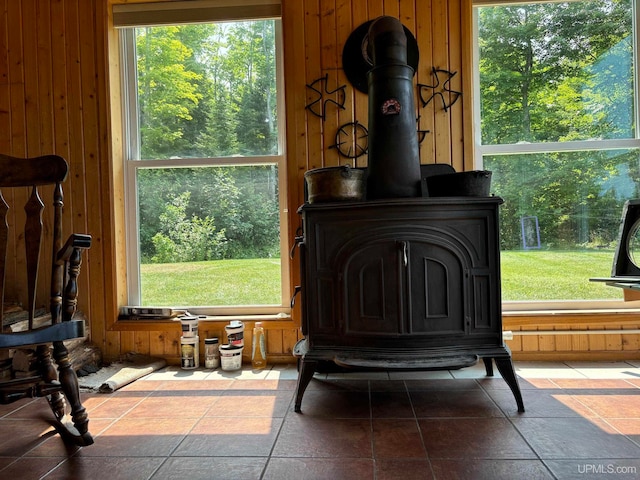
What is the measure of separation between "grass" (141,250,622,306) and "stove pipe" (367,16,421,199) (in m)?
1.02

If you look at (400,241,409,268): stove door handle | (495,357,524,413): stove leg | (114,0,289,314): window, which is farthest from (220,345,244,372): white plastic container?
(495,357,524,413): stove leg

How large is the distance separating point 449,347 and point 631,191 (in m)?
1.65

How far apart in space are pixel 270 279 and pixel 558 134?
1988 mm

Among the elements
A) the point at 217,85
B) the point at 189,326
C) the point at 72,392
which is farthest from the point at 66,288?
the point at 217,85

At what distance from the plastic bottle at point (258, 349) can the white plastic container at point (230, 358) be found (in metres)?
0.08

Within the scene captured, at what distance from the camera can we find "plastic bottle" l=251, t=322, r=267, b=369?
2492 millimetres

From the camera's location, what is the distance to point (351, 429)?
1681 mm

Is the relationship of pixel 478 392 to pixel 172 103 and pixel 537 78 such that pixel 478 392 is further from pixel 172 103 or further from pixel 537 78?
pixel 172 103

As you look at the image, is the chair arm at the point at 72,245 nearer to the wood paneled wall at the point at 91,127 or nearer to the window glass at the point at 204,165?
the wood paneled wall at the point at 91,127

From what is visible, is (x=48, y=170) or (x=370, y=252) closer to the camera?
(x=48, y=170)

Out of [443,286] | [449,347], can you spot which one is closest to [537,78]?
[443,286]

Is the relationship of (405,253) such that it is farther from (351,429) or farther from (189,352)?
(189,352)

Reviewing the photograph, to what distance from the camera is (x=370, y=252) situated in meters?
1.86

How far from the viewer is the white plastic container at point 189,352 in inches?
97.9
